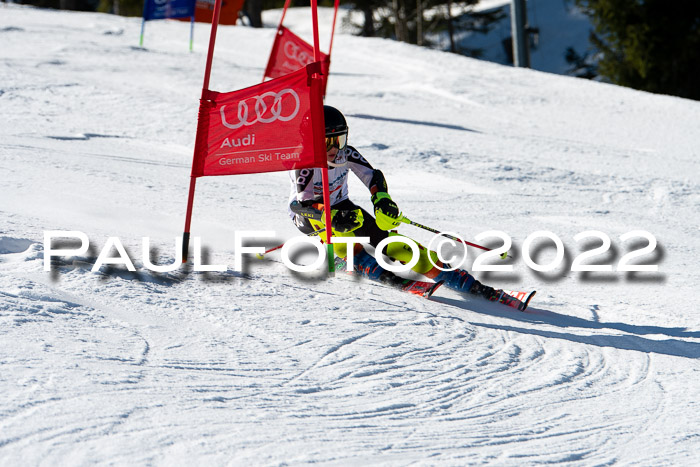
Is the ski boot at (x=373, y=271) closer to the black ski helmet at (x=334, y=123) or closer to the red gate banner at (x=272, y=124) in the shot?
the black ski helmet at (x=334, y=123)

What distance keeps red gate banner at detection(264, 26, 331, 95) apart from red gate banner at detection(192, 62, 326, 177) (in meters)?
6.08

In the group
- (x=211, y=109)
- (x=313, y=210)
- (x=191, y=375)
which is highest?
(x=211, y=109)

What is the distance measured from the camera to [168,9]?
1485 cm

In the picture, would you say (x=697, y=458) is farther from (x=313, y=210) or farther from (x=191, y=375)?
(x=313, y=210)

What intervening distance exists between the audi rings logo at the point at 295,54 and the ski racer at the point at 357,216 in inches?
226

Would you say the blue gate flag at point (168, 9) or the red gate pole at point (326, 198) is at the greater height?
the blue gate flag at point (168, 9)

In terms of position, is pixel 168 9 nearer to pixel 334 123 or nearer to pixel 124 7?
pixel 334 123

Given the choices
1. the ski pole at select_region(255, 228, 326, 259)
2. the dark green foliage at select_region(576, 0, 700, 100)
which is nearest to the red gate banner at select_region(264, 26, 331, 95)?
the ski pole at select_region(255, 228, 326, 259)

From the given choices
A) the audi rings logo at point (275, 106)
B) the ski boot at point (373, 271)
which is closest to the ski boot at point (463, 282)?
the ski boot at point (373, 271)

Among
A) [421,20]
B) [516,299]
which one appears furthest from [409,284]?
[421,20]

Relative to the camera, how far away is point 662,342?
4.18m

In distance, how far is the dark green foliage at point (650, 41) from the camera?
19.9 metres

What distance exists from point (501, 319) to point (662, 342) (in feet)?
2.76

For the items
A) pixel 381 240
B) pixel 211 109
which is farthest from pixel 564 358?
pixel 211 109
